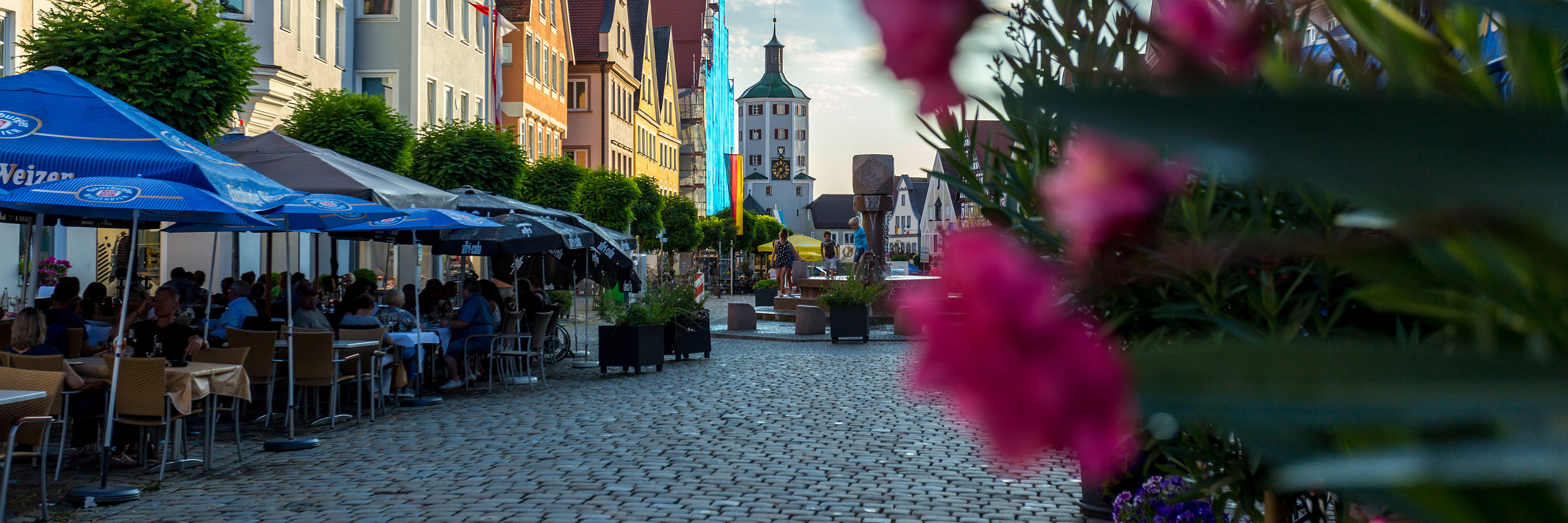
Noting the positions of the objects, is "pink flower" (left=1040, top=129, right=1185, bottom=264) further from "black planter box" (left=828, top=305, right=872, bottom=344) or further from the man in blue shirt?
"black planter box" (left=828, top=305, right=872, bottom=344)

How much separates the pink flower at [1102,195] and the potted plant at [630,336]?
15374mm

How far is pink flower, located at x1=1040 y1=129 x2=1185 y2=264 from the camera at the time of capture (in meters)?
0.37

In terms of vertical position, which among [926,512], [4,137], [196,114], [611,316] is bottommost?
[926,512]

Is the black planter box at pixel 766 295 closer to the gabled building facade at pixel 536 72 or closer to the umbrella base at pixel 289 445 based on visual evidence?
the gabled building facade at pixel 536 72

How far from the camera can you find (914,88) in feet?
1.47

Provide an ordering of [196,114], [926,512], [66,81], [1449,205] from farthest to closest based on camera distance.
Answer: [196,114] < [66,81] < [926,512] < [1449,205]

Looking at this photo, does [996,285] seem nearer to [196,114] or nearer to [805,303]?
[196,114]

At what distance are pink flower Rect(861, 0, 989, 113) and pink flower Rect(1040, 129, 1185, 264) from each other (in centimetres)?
5

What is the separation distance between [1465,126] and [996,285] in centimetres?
14

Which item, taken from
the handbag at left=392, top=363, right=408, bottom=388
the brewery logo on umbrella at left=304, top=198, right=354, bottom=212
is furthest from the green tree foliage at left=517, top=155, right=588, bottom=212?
the brewery logo on umbrella at left=304, top=198, right=354, bottom=212

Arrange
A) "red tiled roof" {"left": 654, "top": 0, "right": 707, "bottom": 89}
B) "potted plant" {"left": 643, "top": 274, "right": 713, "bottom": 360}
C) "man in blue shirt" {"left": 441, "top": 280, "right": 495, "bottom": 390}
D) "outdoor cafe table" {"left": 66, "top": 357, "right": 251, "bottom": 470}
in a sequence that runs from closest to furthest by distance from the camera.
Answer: "outdoor cafe table" {"left": 66, "top": 357, "right": 251, "bottom": 470} < "man in blue shirt" {"left": 441, "top": 280, "right": 495, "bottom": 390} < "potted plant" {"left": 643, "top": 274, "right": 713, "bottom": 360} < "red tiled roof" {"left": 654, "top": 0, "right": 707, "bottom": 89}

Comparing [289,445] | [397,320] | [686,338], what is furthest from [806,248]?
[289,445]

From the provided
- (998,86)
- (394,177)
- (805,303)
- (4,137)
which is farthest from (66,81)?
(805,303)

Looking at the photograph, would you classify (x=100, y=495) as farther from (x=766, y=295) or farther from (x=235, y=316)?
(x=766, y=295)
